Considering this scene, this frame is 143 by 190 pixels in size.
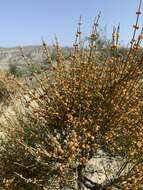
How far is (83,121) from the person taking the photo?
545cm

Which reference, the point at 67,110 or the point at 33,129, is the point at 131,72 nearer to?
the point at 67,110

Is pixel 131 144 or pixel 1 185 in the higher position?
pixel 131 144

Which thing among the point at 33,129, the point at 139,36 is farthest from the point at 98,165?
the point at 139,36

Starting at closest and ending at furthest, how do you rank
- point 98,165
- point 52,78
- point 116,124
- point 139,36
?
1. point 139,36
2. point 116,124
3. point 52,78
4. point 98,165

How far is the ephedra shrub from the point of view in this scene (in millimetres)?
5277

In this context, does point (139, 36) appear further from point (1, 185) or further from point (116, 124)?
point (1, 185)

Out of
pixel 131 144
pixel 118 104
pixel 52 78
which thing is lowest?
pixel 131 144

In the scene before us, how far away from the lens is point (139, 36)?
5.15m

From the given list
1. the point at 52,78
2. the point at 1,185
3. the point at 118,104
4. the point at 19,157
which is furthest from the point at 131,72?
the point at 1,185

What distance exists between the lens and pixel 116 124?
554 cm

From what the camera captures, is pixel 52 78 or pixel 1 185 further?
pixel 52 78

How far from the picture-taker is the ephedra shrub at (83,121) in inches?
208

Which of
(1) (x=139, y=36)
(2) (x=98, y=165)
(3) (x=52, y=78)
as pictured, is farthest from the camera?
(2) (x=98, y=165)

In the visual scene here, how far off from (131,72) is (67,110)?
3.35ft
